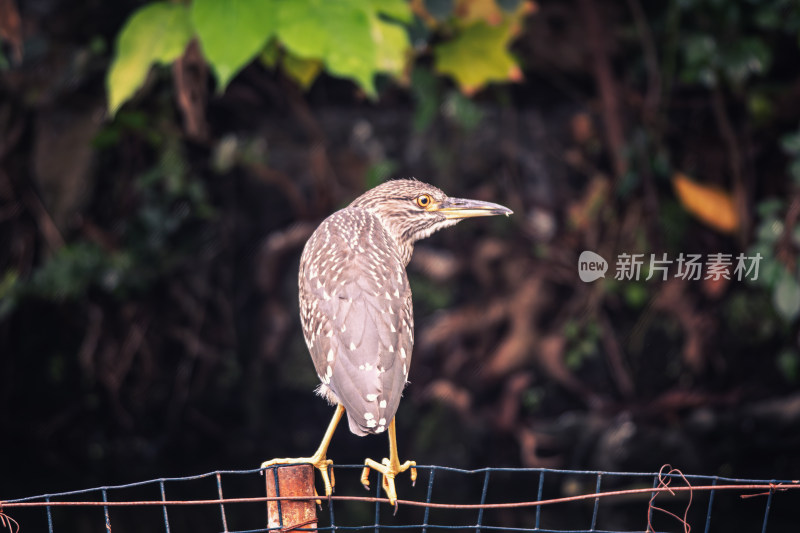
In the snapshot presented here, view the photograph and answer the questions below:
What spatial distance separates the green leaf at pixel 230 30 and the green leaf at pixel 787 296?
7.59 feet

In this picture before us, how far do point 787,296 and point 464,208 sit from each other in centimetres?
221

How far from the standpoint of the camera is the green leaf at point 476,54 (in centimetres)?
326

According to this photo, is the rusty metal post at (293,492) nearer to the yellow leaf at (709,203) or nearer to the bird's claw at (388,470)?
the bird's claw at (388,470)

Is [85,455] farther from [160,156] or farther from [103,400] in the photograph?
[160,156]

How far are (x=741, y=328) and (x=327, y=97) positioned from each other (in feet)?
7.22

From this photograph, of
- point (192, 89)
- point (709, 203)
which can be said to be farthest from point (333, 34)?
point (709, 203)

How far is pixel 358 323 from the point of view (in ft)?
4.36

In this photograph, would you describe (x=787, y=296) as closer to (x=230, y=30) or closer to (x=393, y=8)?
(x=393, y=8)

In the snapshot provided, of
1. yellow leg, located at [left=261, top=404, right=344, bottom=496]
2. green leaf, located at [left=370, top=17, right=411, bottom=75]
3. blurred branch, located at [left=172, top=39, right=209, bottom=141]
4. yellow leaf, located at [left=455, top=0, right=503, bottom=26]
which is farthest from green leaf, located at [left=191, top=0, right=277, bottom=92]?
yellow leaf, located at [left=455, top=0, right=503, bottom=26]

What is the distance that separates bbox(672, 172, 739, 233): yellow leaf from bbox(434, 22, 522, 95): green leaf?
120 cm

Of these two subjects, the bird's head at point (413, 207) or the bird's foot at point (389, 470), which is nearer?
the bird's foot at point (389, 470)

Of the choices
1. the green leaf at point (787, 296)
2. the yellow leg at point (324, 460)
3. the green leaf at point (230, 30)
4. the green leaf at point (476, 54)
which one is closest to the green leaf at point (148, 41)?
the green leaf at point (230, 30)

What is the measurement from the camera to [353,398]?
1293mm

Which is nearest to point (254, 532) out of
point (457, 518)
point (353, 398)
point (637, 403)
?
point (353, 398)
